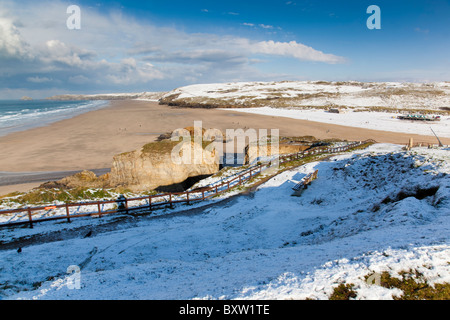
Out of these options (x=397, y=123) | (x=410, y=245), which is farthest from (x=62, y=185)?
(x=397, y=123)

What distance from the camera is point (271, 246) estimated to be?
428 inches

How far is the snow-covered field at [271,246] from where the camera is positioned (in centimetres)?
594

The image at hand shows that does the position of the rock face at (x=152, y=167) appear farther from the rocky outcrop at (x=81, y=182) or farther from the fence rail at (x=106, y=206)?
the fence rail at (x=106, y=206)

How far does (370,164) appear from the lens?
18.6 m

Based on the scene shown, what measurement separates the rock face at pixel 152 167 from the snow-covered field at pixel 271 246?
21.8 feet

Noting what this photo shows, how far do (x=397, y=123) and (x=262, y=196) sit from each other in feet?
178

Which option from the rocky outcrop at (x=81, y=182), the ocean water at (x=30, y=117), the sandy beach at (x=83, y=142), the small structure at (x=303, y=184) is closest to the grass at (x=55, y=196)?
the rocky outcrop at (x=81, y=182)

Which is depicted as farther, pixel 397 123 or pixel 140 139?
pixel 397 123

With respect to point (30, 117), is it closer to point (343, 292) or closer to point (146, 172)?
point (146, 172)

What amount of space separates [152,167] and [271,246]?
1381cm

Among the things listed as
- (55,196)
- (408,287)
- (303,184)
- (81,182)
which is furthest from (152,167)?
(408,287)

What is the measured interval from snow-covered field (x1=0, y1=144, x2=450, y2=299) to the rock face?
6.65m

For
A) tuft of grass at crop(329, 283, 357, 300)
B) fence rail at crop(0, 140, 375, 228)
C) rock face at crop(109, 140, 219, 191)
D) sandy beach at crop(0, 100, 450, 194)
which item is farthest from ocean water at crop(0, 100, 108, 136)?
tuft of grass at crop(329, 283, 357, 300)
